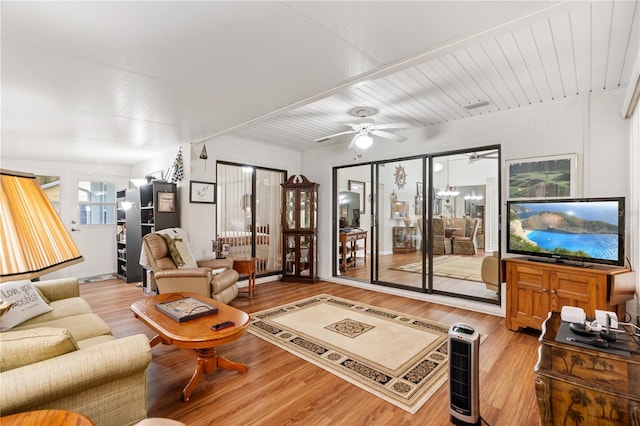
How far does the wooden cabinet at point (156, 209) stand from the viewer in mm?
4668

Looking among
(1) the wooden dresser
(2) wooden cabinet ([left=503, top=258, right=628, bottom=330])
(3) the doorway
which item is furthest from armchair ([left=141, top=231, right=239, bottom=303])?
(2) wooden cabinet ([left=503, top=258, right=628, bottom=330])

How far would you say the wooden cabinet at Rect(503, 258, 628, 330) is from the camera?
8.92ft

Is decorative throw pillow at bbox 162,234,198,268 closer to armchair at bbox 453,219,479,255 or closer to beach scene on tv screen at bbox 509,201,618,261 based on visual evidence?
beach scene on tv screen at bbox 509,201,618,261

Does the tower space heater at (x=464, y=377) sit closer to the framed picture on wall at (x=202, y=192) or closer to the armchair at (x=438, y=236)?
the armchair at (x=438, y=236)

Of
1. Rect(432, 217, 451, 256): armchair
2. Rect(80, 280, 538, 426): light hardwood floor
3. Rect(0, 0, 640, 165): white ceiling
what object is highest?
Rect(0, 0, 640, 165): white ceiling

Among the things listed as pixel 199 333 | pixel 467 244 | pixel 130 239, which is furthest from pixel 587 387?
pixel 130 239

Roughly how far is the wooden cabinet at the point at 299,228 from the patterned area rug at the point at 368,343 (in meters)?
1.52

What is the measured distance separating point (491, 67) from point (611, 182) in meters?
1.81

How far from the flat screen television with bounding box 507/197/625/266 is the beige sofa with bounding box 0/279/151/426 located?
374 centimetres

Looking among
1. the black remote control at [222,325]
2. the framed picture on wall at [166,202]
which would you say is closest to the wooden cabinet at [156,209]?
the framed picture on wall at [166,202]

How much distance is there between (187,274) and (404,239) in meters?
3.91

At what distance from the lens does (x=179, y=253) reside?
4113 millimetres

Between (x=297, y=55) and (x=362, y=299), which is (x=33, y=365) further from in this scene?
(x=362, y=299)

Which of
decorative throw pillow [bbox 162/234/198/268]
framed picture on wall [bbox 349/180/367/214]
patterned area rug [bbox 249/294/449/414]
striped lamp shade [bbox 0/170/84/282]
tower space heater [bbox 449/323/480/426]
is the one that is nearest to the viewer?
striped lamp shade [bbox 0/170/84/282]
